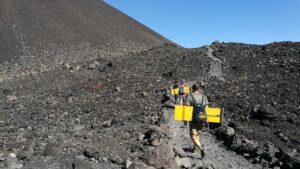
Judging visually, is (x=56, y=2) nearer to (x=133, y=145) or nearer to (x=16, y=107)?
(x=16, y=107)

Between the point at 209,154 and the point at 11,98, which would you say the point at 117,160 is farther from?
the point at 11,98

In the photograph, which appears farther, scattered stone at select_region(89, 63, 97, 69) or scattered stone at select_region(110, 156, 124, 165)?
scattered stone at select_region(89, 63, 97, 69)

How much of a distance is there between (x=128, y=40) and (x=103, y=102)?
138 feet

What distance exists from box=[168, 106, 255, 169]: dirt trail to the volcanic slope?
98.3ft

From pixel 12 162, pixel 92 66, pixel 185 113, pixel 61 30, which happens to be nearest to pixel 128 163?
pixel 185 113

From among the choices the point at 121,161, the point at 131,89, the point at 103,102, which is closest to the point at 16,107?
the point at 103,102

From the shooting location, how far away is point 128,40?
58.2m

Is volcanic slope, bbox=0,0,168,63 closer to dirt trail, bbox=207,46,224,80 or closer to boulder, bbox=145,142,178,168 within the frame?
dirt trail, bbox=207,46,224,80

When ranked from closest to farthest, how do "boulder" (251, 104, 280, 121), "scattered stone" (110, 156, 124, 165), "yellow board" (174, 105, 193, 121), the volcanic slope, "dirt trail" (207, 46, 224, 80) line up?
"scattered stone" (110, 156, 124, 165), "yellow board" (174, 105, 193, 121), "boulder" (251, 104, 280, 121), "dirt trail" (207, 46, 224, 80), the volcanic slope

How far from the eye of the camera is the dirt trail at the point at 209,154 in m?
9.83

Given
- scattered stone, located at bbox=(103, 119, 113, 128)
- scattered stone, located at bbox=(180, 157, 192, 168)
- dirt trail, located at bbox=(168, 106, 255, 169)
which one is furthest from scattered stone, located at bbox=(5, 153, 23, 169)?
scattered stone, located at bbox=(103, 119, 113, 128)

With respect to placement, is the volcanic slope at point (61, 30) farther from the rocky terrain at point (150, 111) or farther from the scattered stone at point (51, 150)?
the scattered stone at point (51, 150)

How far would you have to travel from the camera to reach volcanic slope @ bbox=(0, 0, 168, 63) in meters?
43.9

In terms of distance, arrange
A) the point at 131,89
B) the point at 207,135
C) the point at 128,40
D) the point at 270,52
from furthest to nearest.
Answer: the point at 128,40
the point at 270,52
the point at 131,89
the point at 207,135
